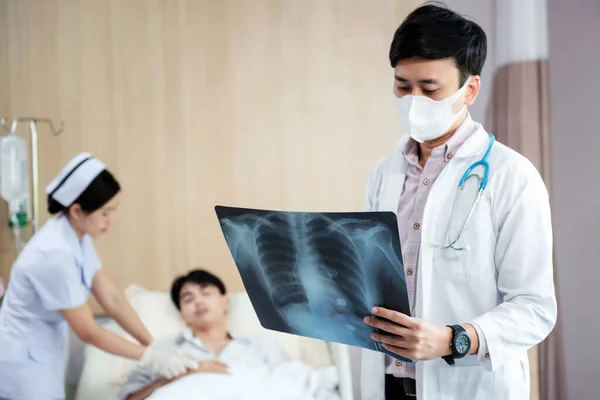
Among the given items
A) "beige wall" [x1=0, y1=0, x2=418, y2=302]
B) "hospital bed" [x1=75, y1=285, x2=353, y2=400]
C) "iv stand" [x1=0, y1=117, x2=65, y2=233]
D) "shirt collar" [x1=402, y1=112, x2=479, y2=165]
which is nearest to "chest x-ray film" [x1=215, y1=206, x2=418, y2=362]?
"shirt collar" [x1=402, y1=112, x2=479, y2=165]

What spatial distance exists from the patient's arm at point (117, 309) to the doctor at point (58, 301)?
0.13 m

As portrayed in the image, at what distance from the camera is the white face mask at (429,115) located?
1.27 metres

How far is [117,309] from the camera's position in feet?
8.43

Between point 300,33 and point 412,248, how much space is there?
74.4 inches

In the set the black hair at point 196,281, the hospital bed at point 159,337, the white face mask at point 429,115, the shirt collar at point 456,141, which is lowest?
the hospital bed at point 159,337

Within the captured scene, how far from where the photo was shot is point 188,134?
2.93 meters

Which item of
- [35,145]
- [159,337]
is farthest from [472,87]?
[35,145]

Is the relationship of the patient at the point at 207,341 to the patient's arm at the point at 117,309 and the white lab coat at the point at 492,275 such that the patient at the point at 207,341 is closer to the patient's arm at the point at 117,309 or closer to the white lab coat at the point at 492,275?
the patient's arm at the point at 117,309

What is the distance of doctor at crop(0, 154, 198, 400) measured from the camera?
216cm

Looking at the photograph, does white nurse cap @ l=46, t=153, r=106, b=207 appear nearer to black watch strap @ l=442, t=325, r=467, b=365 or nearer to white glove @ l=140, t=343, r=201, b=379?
white glove @ l=140, t=343, r=201, b=379

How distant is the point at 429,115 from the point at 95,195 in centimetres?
147

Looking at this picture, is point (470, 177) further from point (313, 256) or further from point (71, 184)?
point (71, 184)

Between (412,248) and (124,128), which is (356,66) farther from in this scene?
(412,248)

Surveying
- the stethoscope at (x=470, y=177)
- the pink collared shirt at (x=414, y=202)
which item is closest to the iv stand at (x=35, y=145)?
the pink collared shirt at (x=414, y=202)
